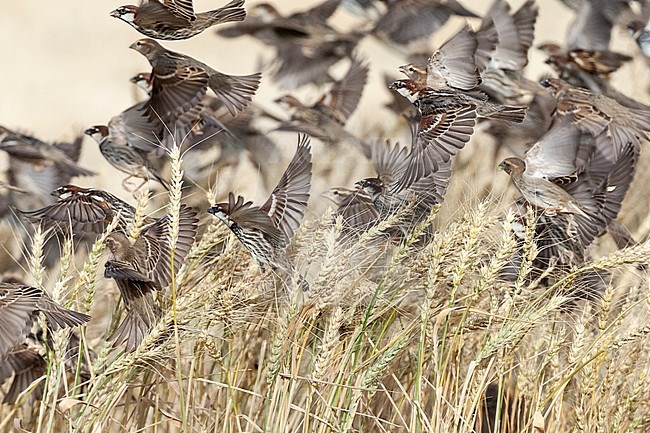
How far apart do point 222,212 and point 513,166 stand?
83cm

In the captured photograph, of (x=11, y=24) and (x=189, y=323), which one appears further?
(x=11, y=24)

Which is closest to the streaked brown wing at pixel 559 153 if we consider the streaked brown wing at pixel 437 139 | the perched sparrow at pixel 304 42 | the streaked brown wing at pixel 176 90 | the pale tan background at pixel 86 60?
the streaked brown wing at pixel 437 139

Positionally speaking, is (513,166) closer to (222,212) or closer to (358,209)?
(358,209)

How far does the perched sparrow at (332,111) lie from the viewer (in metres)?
3.54

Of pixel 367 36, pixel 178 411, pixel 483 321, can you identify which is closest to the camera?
pixel 483 321

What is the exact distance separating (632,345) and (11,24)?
7197 millimetres

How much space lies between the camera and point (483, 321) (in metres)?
2.23

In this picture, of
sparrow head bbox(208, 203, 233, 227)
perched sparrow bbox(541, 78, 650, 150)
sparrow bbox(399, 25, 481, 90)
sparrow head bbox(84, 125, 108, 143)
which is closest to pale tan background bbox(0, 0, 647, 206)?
sparrow head bbox(84, 125, 108, 143)

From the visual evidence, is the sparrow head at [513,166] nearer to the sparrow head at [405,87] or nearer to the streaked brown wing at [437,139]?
the streaked brown wing at [437,139]

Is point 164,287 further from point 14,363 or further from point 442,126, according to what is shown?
point 442,126

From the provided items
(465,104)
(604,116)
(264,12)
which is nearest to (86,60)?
(264,12)

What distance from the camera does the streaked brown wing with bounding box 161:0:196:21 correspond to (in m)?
2.63

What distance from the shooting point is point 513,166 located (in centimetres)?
264

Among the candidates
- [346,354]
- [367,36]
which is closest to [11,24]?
[367,36]
